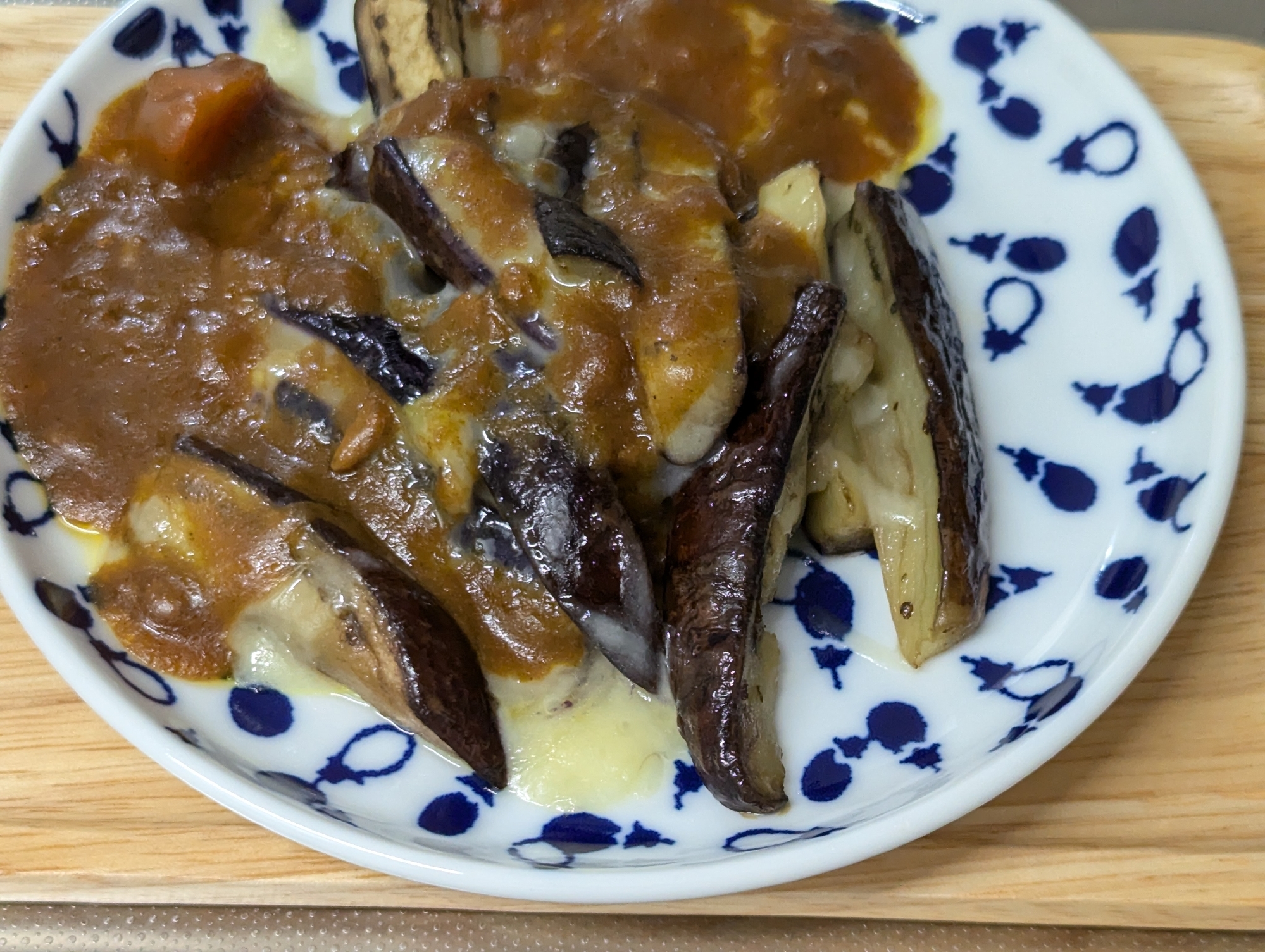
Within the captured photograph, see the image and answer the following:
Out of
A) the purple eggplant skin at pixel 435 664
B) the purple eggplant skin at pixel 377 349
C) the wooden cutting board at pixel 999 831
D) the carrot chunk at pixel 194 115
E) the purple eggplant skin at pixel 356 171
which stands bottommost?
the wooden cutting board at pixel 999 831

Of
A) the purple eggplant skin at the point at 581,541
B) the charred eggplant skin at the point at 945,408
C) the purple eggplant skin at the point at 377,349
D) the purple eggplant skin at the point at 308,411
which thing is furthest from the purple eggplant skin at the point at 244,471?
the charred eggplant skin at the point at 945,408

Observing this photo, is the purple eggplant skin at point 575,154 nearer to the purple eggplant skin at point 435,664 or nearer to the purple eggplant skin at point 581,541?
the purple eggplant skin at point 581,541

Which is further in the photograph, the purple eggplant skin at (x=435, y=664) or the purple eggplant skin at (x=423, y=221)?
the purple eggplant skin at (x=423, y=221)

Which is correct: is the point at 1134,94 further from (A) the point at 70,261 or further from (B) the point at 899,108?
(A) the point at 70,261

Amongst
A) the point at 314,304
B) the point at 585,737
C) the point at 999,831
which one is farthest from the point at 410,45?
the point at 999,831

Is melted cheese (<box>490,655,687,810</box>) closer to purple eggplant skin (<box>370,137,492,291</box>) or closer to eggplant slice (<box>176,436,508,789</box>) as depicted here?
eggplant slice (<box>176,436,508,789</box>)

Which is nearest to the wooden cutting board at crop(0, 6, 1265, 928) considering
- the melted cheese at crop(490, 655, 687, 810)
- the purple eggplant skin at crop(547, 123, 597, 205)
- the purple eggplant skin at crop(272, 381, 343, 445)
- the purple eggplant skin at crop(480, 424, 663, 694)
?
the melted cheese at crop(490, 655, 687, 810)

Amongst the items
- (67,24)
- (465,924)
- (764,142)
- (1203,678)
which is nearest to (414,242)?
(764,142)
